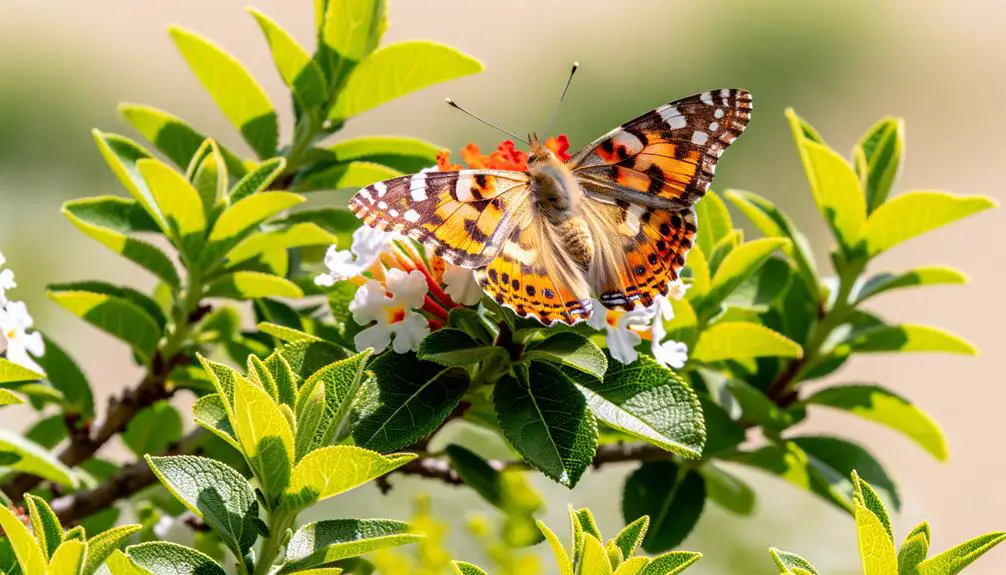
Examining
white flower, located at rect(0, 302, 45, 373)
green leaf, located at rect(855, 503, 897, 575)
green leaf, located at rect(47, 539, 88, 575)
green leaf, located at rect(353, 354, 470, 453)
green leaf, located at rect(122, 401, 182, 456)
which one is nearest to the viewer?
green leaf, located at rect(47, 539, 88, 575)

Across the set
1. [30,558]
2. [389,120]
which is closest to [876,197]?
[30,558]

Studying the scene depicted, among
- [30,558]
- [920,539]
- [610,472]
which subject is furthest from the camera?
[610,472]

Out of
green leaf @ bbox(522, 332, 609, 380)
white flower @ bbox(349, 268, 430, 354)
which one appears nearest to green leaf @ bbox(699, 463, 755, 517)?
green leaf @ bbox(522, 332, 609, 380)

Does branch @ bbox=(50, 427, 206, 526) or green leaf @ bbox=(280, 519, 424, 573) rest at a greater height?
green leaf @ bbox=(280, 519, 424, 573)

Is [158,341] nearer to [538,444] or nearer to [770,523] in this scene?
[538,444]

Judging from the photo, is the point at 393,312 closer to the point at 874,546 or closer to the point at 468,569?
the point at 468,569

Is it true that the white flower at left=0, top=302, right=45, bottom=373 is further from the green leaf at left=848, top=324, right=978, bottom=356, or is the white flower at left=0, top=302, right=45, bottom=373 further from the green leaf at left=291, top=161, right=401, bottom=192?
the green leaf at left=848, top=324, right=978, bottom=356

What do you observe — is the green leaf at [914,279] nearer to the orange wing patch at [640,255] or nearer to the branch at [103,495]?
the orange wing patch at [640,255]
